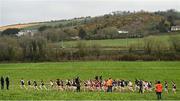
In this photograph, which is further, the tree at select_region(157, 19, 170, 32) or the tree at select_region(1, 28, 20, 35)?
the tree at select_region(1, 28, 20, 35)

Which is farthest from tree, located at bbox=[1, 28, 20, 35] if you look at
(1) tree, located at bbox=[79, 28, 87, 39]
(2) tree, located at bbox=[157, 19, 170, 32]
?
(2) tree, located at bbox=[157, 19, 170, 32]

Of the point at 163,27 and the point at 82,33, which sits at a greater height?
the point at 163,27

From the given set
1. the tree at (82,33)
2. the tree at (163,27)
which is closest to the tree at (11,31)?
the tree at (82,33)

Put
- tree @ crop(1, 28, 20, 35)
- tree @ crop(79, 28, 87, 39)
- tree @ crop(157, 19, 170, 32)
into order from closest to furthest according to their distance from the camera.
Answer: tree @ crop(79, 28, 87, 39) → tree @ crop(157, 19, 170, 32) → tree @ crop(1, 28, 20, 35)

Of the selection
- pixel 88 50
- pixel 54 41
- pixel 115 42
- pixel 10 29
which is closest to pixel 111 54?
pixel 88 50

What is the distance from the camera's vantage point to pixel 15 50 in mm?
120812

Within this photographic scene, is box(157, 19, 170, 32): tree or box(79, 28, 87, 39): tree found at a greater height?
box(157, 19, 170, 32): tree

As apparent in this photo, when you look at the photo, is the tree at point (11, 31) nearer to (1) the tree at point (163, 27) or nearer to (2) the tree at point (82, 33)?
(2) the tree at point (82, 33)

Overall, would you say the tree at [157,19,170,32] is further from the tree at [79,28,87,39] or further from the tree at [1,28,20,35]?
the tree at [1,28,20,35]

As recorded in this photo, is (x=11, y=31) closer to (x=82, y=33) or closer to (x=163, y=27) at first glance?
(x=82, y=33)

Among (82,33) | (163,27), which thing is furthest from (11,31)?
(163,27)

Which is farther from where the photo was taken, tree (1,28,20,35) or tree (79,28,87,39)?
tree (1,28,20,35)

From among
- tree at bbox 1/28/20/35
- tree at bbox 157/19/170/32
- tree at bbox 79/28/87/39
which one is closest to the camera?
tree at bbox 79/28/87/39

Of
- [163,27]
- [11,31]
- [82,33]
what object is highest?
[163,27]
